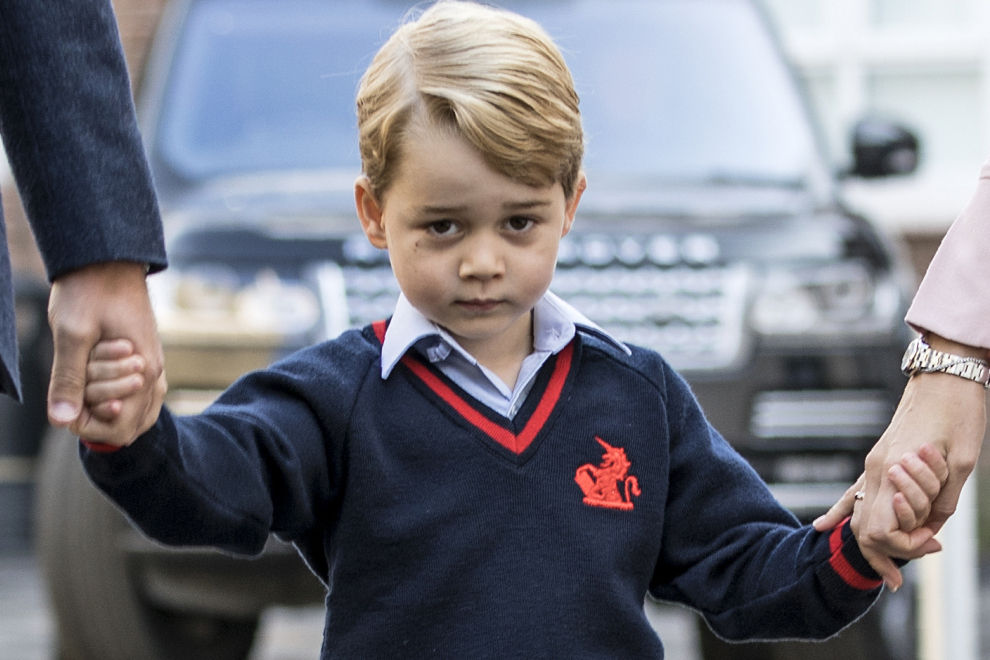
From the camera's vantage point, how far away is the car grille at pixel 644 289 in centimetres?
429

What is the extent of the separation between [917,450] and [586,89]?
321 cm

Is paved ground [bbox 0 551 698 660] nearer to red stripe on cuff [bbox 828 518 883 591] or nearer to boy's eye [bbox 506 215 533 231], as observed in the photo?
red stripe on cuff [bbox 828 518 883 591]

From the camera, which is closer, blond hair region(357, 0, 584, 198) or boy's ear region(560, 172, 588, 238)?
blond hair region(357, 0, 584, 198)

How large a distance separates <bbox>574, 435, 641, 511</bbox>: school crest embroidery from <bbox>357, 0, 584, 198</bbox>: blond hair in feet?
1.07

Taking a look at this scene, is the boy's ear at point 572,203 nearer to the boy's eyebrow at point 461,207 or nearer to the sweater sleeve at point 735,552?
the boy's eyebrow at point 461,207

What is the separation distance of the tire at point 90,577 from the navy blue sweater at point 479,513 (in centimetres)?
241

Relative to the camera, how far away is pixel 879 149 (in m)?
5.69

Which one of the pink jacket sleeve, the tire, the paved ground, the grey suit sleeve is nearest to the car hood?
the tire

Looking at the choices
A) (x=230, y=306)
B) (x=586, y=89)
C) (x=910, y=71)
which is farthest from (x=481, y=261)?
(x=910, y=71)

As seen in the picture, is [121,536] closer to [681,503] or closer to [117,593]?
[117,593]

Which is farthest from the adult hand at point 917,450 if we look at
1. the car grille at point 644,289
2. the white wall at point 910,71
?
the white wall at point 910,71

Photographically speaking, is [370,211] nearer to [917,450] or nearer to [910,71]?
[917,450]

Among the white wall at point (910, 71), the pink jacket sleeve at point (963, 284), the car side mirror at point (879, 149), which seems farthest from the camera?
the white wall at point (910, 71)

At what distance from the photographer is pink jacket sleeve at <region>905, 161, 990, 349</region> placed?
2172 millimetres
